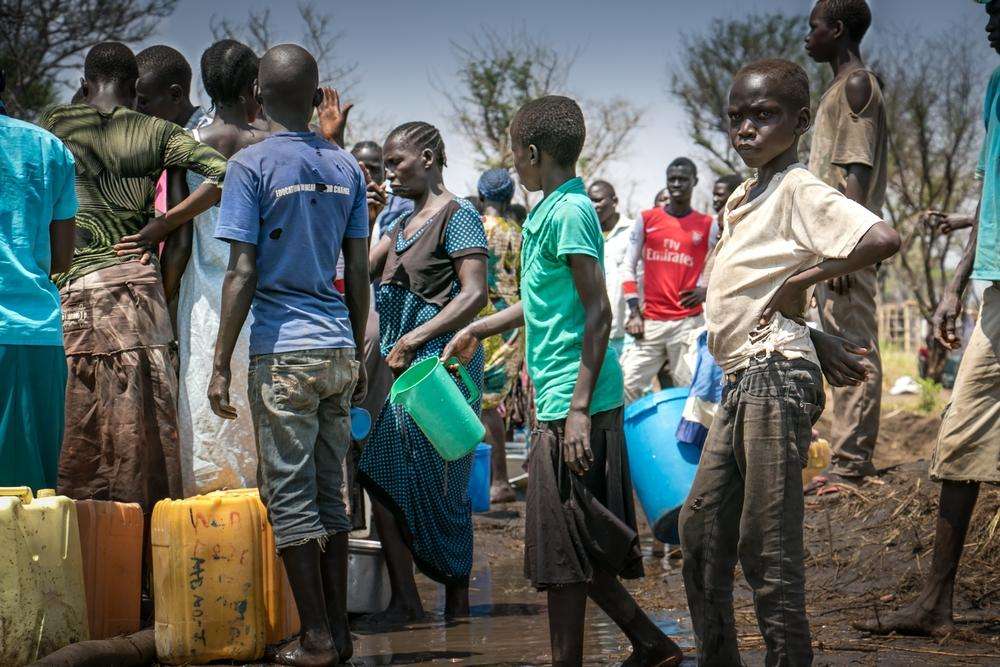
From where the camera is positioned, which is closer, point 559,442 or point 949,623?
point 559,442

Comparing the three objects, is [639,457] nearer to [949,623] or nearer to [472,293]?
[472,293]

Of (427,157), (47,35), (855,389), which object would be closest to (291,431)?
(427,157)

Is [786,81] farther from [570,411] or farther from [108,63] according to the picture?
[108,63]

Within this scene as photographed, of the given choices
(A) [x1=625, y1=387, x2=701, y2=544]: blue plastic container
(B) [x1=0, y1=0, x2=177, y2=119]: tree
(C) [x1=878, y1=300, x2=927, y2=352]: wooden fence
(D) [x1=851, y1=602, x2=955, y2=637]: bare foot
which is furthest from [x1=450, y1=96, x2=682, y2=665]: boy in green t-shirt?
(C) [x1=878, y1=300, x2=927, y2=352]: wooden fence

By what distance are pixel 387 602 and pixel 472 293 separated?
56.2 inches

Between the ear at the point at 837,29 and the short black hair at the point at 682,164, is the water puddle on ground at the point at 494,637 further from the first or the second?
the short black hair at the point at 682,164

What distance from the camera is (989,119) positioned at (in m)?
4.30

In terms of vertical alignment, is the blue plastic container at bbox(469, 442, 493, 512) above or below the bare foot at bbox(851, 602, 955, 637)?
above

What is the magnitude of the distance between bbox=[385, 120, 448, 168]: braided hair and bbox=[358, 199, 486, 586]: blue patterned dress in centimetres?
31

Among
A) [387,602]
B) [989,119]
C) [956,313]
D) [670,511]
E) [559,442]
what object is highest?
[989,119]

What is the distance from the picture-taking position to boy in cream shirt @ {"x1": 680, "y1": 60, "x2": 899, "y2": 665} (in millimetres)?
3168

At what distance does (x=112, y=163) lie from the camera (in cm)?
452

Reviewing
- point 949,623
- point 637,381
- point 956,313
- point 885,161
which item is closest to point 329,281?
point 956,313

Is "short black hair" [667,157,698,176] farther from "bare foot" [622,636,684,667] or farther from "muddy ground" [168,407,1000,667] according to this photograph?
"bare foot" [622,636,684,667]
